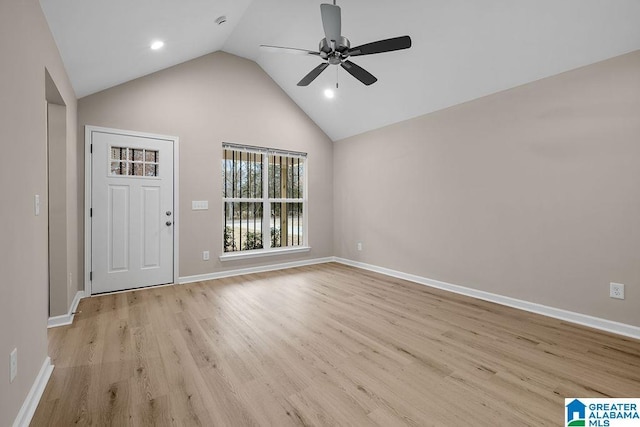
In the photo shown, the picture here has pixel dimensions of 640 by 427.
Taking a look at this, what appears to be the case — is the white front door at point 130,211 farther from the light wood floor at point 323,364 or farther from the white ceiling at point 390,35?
the white ceiling at point 390,35

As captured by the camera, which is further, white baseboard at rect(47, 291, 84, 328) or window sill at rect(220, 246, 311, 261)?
window sill at rect(220, 246, 311, 261)

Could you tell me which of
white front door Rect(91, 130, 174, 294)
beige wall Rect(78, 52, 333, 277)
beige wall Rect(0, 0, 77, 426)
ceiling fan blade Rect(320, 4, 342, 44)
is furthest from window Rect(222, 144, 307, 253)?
beige wall Rect(0, 0, 77, 426)

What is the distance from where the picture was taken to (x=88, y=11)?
7.18ft

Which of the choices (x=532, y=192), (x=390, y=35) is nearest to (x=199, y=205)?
(x=390, y=35)

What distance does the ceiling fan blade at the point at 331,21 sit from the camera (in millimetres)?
2286

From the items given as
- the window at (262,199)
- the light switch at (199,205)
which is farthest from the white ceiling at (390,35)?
the light switch at (199,205)

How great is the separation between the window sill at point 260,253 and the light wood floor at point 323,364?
1277 mm

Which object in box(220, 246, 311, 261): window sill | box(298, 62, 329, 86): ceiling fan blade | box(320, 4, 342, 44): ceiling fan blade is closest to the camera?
box(320, 4, 342, 44): ceiling fan blade

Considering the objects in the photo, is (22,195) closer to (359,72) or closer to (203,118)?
(359,72)

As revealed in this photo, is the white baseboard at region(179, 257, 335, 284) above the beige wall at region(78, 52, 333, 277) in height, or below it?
below

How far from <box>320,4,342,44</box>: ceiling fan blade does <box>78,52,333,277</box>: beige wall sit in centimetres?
Result: 264

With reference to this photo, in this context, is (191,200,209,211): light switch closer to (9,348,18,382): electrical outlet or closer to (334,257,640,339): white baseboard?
(9,348,18,382): electrical outlet

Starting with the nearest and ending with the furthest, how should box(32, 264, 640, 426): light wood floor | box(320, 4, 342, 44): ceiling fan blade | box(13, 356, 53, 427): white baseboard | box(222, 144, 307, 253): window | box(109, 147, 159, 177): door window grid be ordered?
box(13, 356, 53, 427): white baseboard
box(32, 264, 640, 426): light wood floor
box(320, 4, 342, 44): ceiling fan blade
box(109, 147, 159, 177): door window grid
box(222, 144, 307, 253): window

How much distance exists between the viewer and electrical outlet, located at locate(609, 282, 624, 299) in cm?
259
